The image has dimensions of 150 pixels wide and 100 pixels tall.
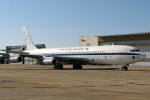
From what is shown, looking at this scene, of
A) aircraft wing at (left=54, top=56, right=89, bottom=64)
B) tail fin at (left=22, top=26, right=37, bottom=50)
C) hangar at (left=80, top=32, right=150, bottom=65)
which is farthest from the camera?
hangar at (left=80, top=32, right=150, bottom=65)

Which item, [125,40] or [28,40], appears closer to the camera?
[28,40]

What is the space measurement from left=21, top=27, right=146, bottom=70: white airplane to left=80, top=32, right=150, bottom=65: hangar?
40.7 metres

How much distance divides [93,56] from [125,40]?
50.0m

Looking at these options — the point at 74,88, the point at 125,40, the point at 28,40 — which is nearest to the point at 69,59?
the point at 28,40

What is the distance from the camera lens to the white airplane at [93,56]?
38.5 m

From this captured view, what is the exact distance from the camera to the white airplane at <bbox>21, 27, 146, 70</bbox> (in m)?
38.5

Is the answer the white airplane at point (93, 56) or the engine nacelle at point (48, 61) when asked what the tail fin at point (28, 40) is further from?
the engine nacelle at point (48, 61)

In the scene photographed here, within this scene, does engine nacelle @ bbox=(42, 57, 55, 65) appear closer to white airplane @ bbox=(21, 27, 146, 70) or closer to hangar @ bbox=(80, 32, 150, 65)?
white airplane @ bbox=(21, 27, 146, 70)

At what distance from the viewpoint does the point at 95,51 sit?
4194 centimetres

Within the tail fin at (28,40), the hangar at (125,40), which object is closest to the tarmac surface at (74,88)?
the tail fin at (28,40)

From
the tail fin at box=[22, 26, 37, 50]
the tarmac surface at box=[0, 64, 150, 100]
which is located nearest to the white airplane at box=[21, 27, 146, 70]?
the tail fin at box=[22, 26, 37, 50]

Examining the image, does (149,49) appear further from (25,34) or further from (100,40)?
(25,34)

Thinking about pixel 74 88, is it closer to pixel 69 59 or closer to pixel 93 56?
pixel 93 56

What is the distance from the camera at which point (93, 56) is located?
137ft
